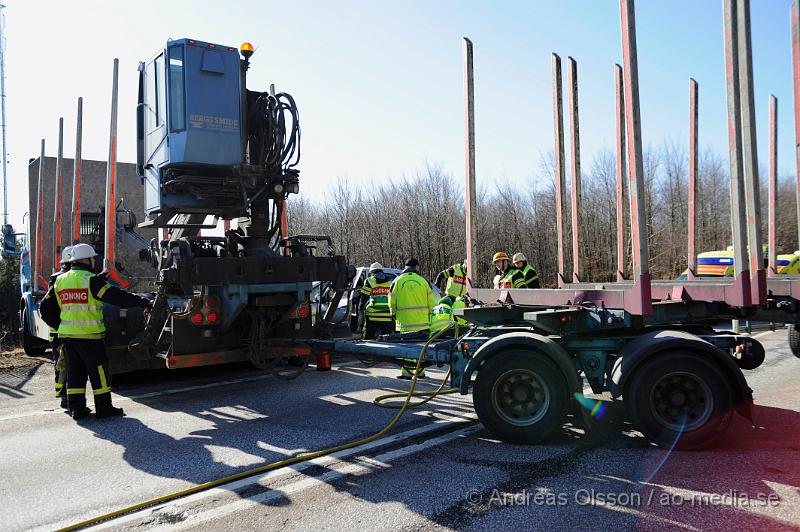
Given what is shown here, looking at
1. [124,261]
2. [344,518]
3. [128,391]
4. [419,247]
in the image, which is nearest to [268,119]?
[128,391]

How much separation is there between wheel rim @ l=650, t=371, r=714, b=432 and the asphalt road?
25cm

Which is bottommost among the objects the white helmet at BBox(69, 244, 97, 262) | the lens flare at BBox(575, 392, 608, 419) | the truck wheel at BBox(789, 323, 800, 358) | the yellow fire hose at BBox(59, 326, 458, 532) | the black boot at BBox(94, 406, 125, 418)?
the yellow fire hose at BBox(59, 326, 458, 532)

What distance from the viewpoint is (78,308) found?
6.86m

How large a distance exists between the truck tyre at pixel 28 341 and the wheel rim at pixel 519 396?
10019 millimetres

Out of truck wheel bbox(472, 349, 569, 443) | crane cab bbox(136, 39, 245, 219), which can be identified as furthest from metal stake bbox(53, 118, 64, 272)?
truck wheel bbox(472, 349, 569, 443)

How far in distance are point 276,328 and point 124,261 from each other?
484 centimetres

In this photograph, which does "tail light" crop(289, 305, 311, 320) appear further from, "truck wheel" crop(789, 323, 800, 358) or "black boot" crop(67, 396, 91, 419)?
"truck wheel" crop(789, 323, 800, 358)

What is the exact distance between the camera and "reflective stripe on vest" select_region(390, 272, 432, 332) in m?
8.77

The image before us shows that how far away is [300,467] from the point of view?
488cm

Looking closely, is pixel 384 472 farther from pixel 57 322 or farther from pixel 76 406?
pixel 57 322

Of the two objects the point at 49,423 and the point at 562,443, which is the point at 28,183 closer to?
the point at 49,423

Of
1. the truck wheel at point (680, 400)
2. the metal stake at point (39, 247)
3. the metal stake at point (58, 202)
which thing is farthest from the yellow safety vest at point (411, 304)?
the metal stake at point (39, 247)

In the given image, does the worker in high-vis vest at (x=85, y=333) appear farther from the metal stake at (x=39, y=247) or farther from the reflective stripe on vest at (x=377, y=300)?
the metal stake at (x=39, y=247)

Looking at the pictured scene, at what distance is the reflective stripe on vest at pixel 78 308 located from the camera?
6.82 metres
